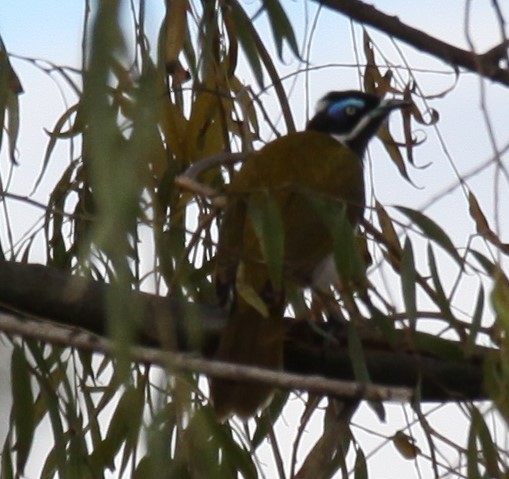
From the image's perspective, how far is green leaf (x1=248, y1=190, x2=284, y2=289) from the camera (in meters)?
2.06

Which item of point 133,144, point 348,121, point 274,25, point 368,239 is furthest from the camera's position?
point 348,121

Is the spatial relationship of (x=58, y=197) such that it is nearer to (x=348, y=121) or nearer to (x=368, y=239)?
(x=368, y=239)

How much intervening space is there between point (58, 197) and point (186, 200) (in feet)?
0.85

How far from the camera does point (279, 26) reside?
2.18 meters

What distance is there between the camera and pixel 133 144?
1150 mm

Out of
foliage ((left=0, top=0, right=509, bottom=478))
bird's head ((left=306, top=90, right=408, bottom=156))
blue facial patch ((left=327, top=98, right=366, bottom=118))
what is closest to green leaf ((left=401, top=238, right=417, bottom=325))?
foliage ((left=0, top=0, right=509, bottom=478))

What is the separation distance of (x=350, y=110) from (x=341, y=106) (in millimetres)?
141

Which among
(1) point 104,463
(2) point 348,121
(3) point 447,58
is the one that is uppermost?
(2) point 348,121

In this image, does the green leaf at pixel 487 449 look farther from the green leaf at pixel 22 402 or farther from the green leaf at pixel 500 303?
the green leaf at pixel 22 402

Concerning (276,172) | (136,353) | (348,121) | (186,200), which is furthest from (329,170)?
(136,353)

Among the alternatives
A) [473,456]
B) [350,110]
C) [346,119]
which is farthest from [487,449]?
[346,119]

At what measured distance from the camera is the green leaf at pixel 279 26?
2.17 meters

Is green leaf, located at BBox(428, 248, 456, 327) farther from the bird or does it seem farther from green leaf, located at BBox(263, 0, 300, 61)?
green leaf, located at BBox(263, 0, 300, 61)

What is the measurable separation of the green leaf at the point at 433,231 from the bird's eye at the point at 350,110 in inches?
80.4
